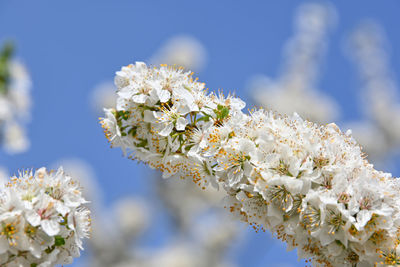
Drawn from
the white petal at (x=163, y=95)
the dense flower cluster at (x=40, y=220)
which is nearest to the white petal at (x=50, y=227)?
the dense flower cluster at (x=40, y=220)

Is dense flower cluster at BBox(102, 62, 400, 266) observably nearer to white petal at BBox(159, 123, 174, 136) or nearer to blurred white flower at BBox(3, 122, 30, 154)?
white petal at BBox(159, 123, 174, 136)

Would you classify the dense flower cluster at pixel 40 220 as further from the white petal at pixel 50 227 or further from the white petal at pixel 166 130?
the white petal at pixel 166 130

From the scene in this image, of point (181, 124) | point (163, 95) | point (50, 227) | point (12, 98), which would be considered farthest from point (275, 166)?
point (12, 98)

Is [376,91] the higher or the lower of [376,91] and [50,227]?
the higher

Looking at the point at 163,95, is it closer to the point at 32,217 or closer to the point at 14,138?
the point at 32,217

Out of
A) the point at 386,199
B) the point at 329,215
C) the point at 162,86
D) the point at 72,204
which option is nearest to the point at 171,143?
the point at 162,86

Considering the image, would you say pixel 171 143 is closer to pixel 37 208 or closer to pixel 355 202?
pixel 37 208

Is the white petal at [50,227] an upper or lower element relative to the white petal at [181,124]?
lower

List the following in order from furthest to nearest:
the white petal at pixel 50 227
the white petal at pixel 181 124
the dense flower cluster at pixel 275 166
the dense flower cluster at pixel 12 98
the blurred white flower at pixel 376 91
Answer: the blurred white flower at pixel 376 91
the dense flower cluster at pixel 12 98
the white petal at pixel 181 124
the dense flower cluster at pixel 275 166
the white petal at pixel 50 227
